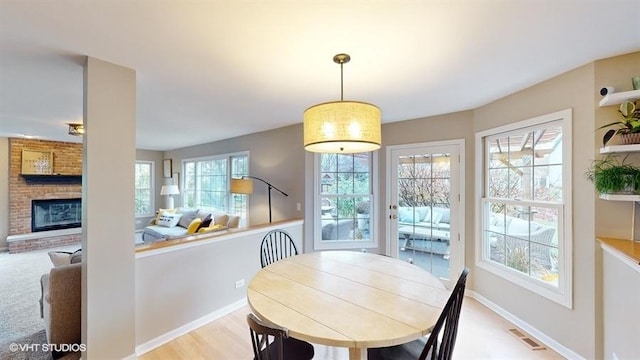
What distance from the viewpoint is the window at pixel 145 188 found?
7.06 meters

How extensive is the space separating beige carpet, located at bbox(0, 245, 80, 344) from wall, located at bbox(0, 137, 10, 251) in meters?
0.37

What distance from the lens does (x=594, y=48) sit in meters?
1.78

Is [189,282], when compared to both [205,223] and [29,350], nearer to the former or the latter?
[29,350]

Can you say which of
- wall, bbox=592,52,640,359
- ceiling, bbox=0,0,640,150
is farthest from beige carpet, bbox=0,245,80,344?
wall, bbox=592,52,640,359

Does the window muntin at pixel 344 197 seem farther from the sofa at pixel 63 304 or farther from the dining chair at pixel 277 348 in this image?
the sofa at pixel 63 304

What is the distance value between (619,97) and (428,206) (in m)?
2.02

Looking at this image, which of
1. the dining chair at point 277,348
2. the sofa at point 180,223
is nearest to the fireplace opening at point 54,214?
the sofa at point 180,223

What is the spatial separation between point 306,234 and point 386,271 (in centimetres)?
204

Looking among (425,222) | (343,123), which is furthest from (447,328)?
(425,222)

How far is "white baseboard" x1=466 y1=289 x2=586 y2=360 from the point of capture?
Result: 212 cm

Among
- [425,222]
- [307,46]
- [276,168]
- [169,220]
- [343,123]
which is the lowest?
[169,220]

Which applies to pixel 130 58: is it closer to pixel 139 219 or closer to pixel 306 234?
pixel 306 234

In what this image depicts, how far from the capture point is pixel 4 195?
5.12 meters

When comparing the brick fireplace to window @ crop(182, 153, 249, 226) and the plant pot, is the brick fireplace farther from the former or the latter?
the plant pot
